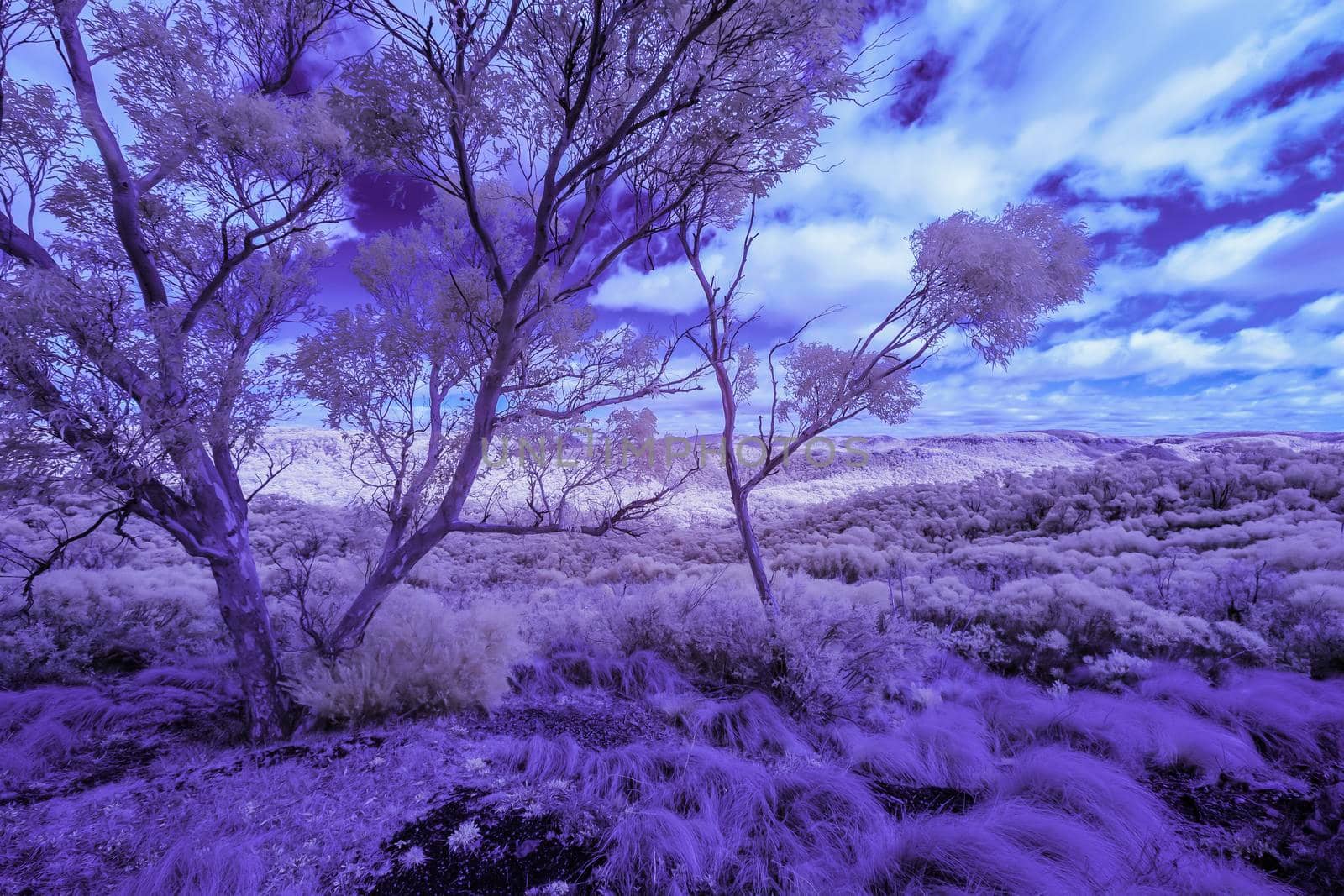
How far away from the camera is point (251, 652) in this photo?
160 inches

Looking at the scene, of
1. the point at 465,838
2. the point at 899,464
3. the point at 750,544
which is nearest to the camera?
the point at 465,838

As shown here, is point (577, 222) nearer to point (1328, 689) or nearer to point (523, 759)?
point (523, 759)

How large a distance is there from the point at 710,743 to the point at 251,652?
3.82 meters

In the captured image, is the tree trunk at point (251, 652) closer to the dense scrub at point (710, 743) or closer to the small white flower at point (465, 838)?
the dense scrub at point (710, 743)

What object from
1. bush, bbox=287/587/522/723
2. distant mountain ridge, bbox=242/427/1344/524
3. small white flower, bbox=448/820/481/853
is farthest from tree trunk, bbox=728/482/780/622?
distant mountain ridge, bbox=242/427/1344/524

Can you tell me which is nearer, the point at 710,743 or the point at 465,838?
the point at 465,838

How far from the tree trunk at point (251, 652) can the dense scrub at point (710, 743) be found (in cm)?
21

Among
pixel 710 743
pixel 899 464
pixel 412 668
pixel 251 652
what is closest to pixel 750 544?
pixel 710 743

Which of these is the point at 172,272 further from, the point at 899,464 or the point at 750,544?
the point at 899,464

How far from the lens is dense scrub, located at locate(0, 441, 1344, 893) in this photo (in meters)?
2.57

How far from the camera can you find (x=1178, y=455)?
981 inches

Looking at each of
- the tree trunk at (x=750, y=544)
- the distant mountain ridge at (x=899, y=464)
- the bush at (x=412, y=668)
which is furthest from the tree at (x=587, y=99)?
the distant mountain ridge at (x=899, y=464)

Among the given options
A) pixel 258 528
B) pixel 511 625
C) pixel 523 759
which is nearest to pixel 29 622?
pixel 511 625

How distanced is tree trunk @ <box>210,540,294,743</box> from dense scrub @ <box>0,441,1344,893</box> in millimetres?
210
